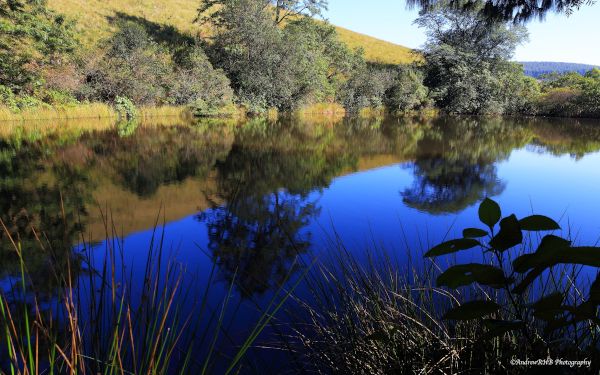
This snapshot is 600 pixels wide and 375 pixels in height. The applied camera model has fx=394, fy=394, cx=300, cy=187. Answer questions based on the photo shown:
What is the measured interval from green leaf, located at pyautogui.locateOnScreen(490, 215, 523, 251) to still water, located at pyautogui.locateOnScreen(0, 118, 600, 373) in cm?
80

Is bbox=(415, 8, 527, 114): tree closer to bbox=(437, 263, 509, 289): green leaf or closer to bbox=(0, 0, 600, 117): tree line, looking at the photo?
bbox=(0, 0, 600, 117): tree line

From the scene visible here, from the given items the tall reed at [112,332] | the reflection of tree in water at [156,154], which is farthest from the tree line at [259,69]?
the tall reed at [112,332]

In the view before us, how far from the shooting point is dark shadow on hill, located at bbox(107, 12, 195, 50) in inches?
1116

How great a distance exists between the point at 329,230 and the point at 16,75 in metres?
18.0

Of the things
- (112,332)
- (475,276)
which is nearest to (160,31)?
(112,332)

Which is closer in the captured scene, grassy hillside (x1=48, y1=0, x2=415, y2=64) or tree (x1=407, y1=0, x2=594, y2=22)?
tree (x1=407, y1=0, x2=594, y2=22)

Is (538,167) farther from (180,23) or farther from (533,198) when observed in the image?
(180,23)

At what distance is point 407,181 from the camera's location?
824 centimetres

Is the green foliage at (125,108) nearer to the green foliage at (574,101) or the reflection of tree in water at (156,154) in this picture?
the reflection of tree in water at (156,154)

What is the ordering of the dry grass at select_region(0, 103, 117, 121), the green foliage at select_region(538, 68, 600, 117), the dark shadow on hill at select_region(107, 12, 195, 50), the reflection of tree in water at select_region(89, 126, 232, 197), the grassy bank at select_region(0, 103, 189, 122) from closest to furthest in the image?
the reflection of tree in water at select_region(89, 126, 232, 197) → the dry grass at select_region(0, 103, 117, 121) → the grassy bank at select_region(0, 103, 189, 122) → the green foliage at select_region(538, 68, 600, 117) → the dark shadow on hill at select_region(107, 12, 195, 50)

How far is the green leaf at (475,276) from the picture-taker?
0.73 metres

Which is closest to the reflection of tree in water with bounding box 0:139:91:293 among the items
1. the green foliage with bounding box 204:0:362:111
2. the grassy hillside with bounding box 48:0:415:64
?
the green foliage with bounding box 204:0:362:111

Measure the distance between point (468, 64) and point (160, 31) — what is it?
23.2 meters

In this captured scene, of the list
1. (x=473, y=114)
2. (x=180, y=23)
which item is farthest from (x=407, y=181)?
(x=180, y=23)
